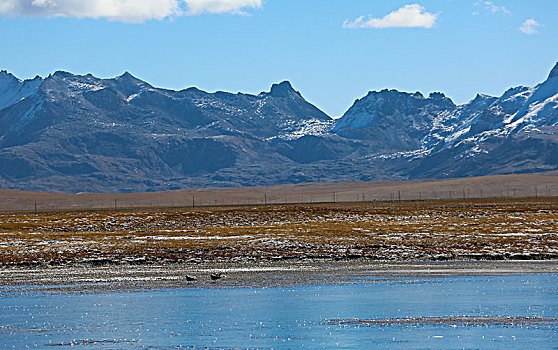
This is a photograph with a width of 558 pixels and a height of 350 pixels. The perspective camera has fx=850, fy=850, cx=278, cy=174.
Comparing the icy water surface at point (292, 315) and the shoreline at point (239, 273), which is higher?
the shoreline at point (239, 273)

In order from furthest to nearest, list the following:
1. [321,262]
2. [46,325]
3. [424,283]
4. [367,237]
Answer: [367,237] → [321,262] → [424,283] → [46,325]

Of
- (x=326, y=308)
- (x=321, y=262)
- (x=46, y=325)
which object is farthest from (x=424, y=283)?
(x=46, y=325)

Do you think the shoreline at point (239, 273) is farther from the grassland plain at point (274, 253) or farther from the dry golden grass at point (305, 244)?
the dry golden grass at point (305, 244)

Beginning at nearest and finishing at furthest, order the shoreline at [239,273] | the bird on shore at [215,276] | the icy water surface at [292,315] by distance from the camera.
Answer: the icy water surface at [292,315] < the shoreline at [239,273] < the bird on shore at [215,276]

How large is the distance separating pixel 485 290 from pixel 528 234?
110 feet

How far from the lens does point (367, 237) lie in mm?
71812

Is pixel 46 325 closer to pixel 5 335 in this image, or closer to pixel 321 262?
pixel 5 335

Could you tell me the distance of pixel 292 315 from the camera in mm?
35031

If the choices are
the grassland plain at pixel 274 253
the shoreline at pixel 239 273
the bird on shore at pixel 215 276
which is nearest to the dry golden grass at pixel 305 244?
the grassland plain at pixel 274 253

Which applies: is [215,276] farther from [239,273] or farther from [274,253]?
[274,253]

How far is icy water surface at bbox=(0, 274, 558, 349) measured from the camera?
95.5 feet

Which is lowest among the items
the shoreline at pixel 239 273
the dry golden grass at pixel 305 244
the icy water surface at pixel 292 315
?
the icy water surface at pixel 292 315

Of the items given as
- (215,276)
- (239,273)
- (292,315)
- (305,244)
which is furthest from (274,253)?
(292,315)

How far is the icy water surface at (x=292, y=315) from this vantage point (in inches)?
1145
